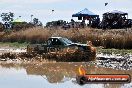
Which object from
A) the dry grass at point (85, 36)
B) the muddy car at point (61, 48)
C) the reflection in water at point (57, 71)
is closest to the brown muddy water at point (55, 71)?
the reflection in water at point (57, 71)

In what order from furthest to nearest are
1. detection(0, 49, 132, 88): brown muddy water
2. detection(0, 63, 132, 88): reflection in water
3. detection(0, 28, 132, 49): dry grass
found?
detection(0, 28, 132, 49): dry grass < detection(0, 63, 132, 88): reflection in water < detection(0, 49, 132, 88): brown muddy water

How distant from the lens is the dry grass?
40.7 metres

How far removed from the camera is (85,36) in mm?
46688

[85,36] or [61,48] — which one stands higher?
[61,48]

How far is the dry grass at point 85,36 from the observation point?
1604 inches

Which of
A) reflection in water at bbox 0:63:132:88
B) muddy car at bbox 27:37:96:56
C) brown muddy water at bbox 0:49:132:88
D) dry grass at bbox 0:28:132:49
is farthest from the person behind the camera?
dry grass at bbox 0:28:132:49

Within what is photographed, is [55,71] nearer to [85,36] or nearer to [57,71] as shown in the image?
[57,71]

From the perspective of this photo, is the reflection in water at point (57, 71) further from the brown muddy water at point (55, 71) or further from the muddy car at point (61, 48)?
the muddy car at point (61, 48)

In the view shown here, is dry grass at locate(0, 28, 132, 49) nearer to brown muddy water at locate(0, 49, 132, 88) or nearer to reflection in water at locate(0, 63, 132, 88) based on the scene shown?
brown muddy water at locate(0, 49, 132, 88)

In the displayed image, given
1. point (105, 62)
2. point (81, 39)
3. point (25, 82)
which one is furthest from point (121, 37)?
point (25, 82)

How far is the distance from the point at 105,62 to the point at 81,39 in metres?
17.1

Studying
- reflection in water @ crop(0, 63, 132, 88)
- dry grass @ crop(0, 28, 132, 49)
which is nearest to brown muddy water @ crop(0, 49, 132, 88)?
reflection in water @ crop(0, 63, 132, 88)

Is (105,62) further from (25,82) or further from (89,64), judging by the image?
(25,82)

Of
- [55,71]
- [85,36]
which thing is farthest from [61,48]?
[85,36]
